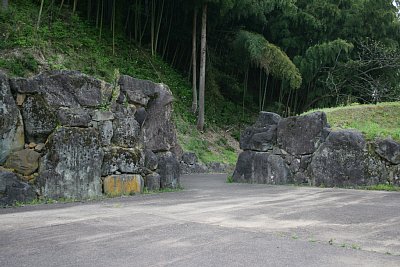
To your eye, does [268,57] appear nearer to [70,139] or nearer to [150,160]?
[150,160]

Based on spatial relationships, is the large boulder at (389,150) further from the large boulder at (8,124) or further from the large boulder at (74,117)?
the large boulder at (8,124)

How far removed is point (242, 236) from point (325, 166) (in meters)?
5.77

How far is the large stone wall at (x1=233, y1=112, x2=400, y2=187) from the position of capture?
8.75m

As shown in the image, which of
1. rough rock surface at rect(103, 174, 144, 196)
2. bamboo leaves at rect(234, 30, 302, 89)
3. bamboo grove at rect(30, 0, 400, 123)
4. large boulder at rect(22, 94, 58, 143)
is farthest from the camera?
bamboo grove at rect(30, 0, 400, 123)

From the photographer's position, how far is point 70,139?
6875mm

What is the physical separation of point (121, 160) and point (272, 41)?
53.1 ft

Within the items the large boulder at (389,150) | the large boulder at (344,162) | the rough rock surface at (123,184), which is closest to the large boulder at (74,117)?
the rough rock surface at (123,184)

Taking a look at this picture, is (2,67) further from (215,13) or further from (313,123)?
(215,13)

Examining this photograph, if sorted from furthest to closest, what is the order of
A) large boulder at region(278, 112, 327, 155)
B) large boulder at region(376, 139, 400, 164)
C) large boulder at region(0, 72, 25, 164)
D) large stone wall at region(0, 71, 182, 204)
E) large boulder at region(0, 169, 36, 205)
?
1. large boulder at region(278, 112, 327, 155)
2. large boulder at region(376, 139, 400, 164)
3. large stone wall at region(0, 71, 182, 204)
4. large boulder at region(0, 72, 25, 164)
5. large boulder at region(0, 169, 36, 205)

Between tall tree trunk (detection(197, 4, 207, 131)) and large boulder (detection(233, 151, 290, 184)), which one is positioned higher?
tall tree trunk (detection(197, 4, 207, 131))

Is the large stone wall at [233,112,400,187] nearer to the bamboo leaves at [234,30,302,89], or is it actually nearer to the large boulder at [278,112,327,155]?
the large boulder at [278,112,327,155]

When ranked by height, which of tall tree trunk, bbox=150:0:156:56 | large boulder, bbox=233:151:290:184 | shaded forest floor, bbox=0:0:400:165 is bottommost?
large boulder, bbox=233:151:290:184

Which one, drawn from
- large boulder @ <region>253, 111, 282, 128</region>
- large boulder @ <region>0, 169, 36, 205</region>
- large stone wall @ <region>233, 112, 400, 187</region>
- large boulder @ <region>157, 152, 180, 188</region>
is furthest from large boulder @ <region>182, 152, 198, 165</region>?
large boulder @ <region>0, 169, 36, 205</region>

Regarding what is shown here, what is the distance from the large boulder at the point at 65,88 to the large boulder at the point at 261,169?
4456mm
